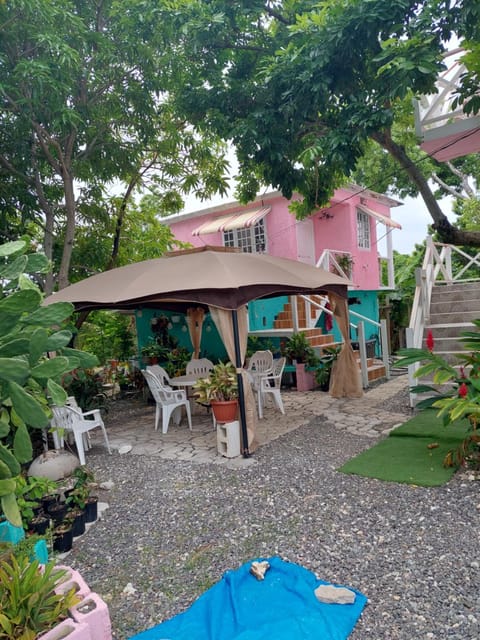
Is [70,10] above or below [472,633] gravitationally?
above

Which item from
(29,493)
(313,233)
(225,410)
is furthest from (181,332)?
A: (29,493)

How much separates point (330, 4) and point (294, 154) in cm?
240

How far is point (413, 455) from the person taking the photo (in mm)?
5238

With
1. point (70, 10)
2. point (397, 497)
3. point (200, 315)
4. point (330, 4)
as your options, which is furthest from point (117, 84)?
point (397, 497)

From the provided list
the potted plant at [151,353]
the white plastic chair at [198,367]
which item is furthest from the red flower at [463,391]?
the potted plant at [151,353]

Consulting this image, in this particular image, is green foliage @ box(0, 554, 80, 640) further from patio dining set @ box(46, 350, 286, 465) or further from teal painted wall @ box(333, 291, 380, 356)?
teal painted wall @ box(333, 291, 380, 356)

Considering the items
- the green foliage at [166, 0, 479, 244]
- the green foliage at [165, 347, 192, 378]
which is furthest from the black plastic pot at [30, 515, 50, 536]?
the green foliage at [165, 347, 192, 378]

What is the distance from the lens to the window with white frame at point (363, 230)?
1427 cm

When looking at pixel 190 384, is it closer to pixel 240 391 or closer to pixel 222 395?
pixel 222 395

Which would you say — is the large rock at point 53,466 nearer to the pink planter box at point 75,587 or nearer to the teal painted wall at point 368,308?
the pink planter box at point 75,587

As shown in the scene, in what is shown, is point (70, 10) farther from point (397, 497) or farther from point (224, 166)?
point (397, 497)

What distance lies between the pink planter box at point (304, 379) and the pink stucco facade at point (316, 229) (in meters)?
4.08

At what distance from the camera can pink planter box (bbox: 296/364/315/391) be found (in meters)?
10.0

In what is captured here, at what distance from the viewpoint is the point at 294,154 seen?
305 inches
